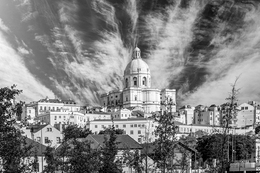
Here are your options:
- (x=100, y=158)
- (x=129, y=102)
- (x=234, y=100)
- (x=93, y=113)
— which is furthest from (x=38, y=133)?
(x=129, y=102)

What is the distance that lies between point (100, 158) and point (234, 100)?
16581 mm

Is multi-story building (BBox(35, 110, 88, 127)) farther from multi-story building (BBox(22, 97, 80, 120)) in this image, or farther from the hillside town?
multi-story building (BBox(22, 97, 80, 120))

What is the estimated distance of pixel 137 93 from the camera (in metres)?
163

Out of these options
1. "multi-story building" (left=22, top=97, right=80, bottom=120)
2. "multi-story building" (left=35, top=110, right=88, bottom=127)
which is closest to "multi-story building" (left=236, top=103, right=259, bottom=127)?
"multi-story building" (left=35, top=110, right=88, bottom=127)

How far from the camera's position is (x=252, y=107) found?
479 feet

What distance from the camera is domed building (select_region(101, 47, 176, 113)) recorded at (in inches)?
6369

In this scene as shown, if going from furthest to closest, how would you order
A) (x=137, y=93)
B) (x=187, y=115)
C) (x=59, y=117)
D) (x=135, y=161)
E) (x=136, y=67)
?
(x=136, y=67) → (x=137, y=93) → (x=187, y=115) → (x=59, y=117) → (x=135, y=161)

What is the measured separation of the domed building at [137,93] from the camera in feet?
531

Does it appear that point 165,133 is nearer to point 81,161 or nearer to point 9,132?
point 81,161

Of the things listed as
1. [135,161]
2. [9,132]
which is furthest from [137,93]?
[9,132]

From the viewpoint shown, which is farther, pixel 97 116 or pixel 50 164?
pixel 97 116

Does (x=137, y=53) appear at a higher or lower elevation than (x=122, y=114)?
higher

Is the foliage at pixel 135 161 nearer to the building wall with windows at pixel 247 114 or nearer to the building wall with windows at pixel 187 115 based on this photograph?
the building wall with windows at pixel 187 115

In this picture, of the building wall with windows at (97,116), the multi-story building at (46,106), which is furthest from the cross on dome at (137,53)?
the building wall with windows at (97,116)
